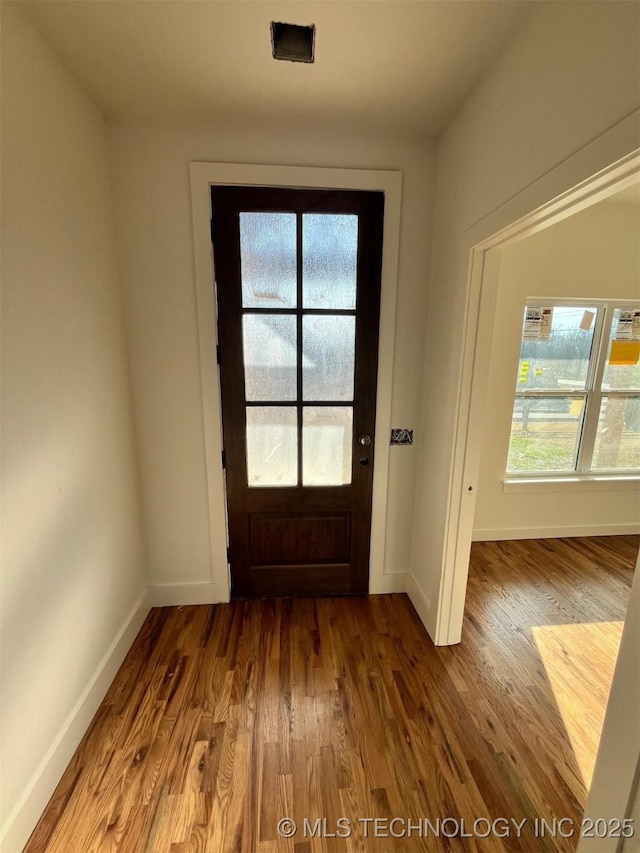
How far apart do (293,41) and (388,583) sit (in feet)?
8.53

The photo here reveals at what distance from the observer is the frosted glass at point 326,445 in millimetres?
1982

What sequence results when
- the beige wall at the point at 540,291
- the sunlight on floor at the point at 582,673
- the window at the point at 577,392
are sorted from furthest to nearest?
1. the window at the point at 577,392
2. the beige wall at the point at 540,291
3. the sunlight on floor at the point at 582,673

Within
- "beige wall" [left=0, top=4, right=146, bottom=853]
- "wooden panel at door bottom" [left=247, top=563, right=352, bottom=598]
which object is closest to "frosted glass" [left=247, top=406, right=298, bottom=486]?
"wooden panel at door bottom" [left=247, top=563, right=352, bottom=598]

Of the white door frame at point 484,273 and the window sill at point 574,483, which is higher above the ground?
the white door frame at point 484,273

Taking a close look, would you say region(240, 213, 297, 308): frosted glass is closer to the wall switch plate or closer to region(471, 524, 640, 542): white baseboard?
the wall switch plate

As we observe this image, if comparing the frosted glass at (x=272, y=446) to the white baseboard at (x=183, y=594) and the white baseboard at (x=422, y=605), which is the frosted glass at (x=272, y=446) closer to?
the white baseboard at (x=183, y=594)

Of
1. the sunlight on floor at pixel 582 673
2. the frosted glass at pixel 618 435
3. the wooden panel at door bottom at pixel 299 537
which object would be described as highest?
the frosted glass at pixel 618 435

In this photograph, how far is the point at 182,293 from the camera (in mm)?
1798

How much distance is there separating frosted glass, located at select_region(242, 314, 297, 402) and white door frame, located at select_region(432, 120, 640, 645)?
859mm

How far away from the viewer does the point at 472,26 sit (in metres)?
1.16

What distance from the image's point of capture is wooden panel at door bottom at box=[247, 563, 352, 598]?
7.08 ft

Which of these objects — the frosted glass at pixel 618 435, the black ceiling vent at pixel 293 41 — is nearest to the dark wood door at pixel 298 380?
the black ceiling vent at pixel 293 41

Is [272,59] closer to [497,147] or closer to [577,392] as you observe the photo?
[497,147]

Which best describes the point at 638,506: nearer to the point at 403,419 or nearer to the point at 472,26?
the point at 403,419
